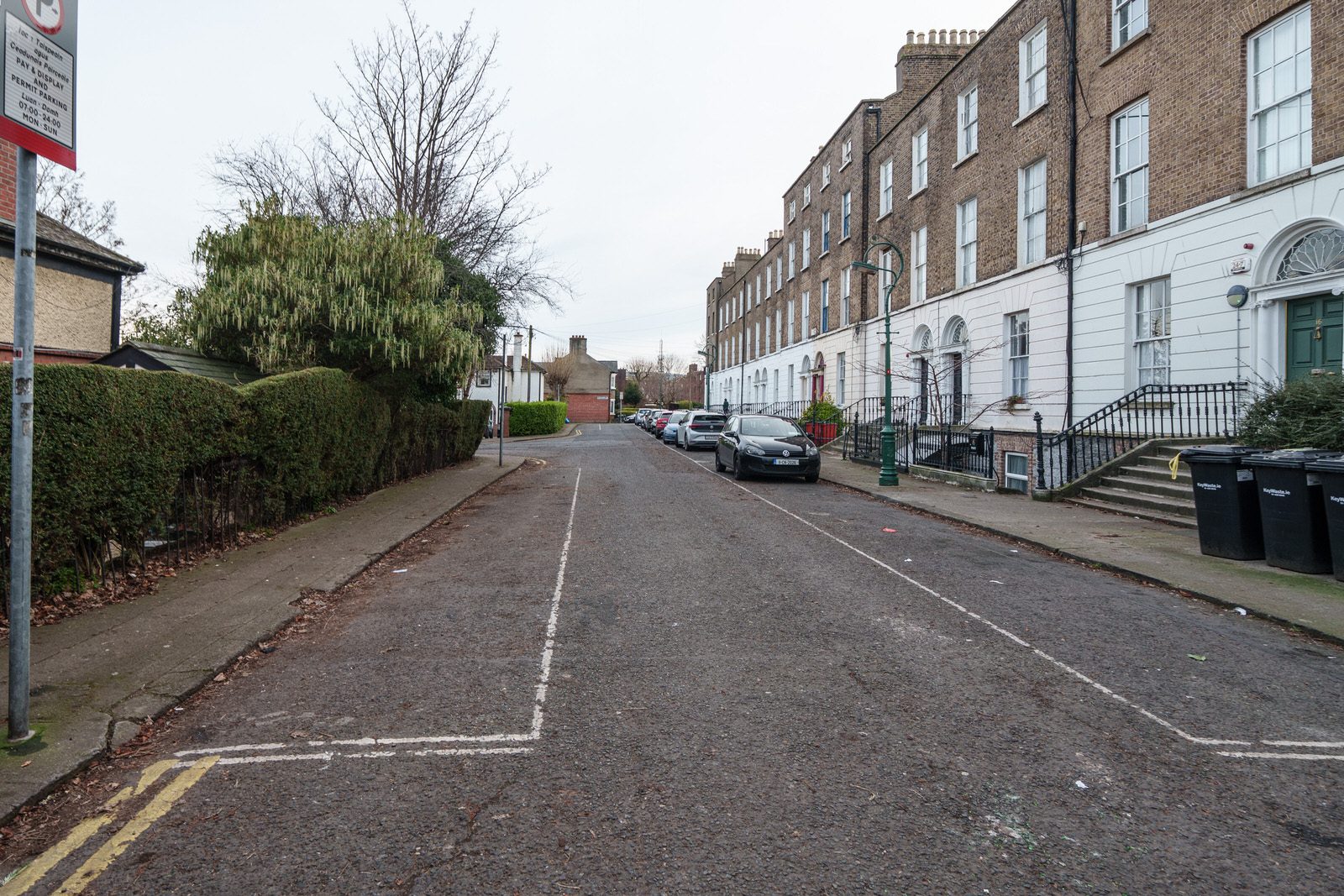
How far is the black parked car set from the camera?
17.8 m

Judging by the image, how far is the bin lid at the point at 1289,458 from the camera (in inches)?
303

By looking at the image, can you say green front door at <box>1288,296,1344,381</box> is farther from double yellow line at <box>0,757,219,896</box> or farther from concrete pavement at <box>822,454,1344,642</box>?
double yellow line at <box>0,757,219,896</box>

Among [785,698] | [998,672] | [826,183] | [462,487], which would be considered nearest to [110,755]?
[785,698]

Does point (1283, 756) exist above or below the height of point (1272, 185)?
below

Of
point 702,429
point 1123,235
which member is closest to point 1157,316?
point 1123,235

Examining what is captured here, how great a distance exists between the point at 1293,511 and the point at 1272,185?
648 centimetres

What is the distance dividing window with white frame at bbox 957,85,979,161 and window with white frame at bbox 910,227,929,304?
267 centimetres

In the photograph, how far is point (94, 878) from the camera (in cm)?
272

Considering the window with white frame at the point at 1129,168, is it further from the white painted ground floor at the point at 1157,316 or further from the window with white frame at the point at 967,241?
the window with white frame at the point at 967,241

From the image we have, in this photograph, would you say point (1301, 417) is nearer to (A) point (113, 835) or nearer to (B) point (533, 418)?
(A) point (113, 835)

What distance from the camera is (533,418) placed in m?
44.8

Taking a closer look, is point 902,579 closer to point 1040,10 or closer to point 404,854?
point 404,854

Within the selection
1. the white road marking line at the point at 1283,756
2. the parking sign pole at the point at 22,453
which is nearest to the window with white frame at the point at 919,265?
the white road marking line at the point at 1283,756

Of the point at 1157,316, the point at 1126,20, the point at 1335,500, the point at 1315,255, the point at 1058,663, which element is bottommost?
the point at 1058,663
